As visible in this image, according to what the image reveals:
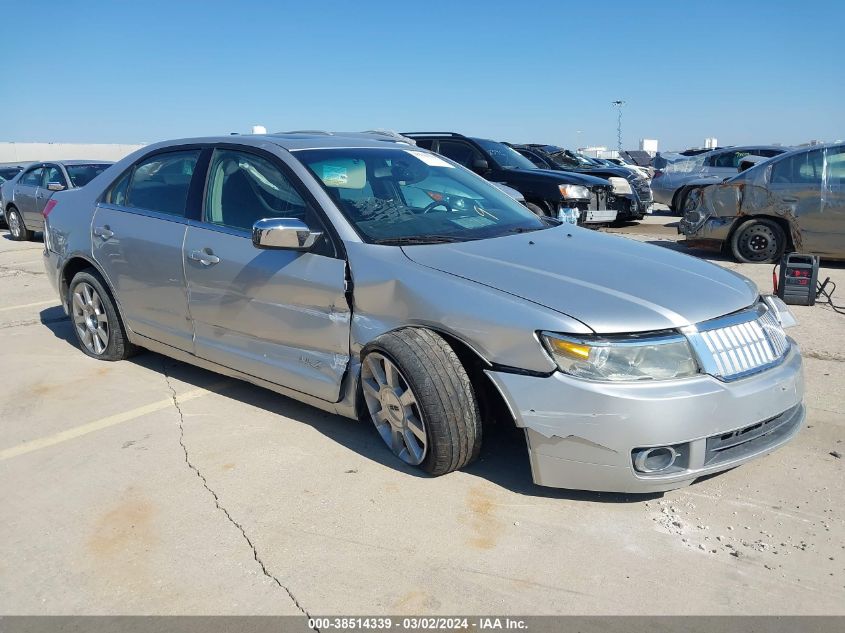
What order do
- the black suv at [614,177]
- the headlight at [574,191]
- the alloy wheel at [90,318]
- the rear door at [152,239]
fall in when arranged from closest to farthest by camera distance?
the rear door at [152,239]
the alloy wheel at [90,318]
the headlight at [574,191]
the black suv at [614,177]

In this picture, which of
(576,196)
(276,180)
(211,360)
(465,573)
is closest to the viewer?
(465,573)

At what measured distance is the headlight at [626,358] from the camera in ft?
9.11

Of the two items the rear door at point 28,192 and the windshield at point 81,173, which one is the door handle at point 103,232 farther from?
the rear door at point 28,192

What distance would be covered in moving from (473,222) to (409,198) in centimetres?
38

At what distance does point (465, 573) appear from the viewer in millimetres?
2619

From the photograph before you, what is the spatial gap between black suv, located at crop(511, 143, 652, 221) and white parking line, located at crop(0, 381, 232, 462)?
28.8 feet

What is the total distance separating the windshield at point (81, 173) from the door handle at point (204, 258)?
8.90m

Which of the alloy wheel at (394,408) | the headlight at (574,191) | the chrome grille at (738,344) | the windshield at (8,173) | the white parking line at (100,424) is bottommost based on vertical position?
the white parking line at (100,424)

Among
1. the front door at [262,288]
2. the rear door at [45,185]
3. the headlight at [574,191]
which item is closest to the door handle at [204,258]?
the front door at [262,288]

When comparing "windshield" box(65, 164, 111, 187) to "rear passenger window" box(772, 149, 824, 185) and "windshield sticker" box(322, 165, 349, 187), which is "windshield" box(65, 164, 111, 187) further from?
"rear passenger window" box(772, 149, 824, 185)

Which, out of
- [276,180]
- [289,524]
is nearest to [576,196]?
[276,180]

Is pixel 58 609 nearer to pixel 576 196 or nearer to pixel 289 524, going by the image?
pixel 289 524

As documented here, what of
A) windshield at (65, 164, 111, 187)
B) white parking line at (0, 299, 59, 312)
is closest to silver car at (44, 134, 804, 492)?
white parking line at (0, 299, 59, 312)
